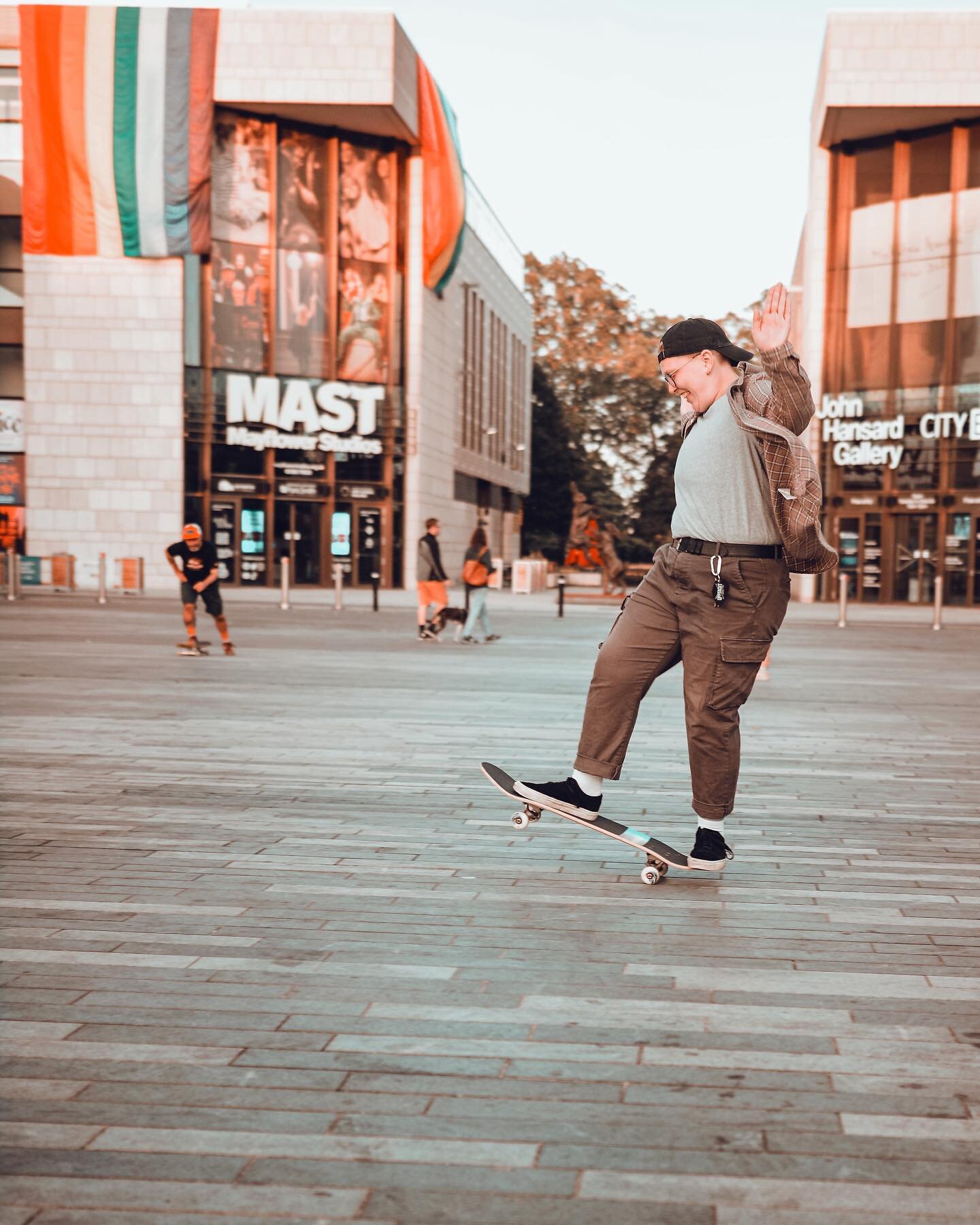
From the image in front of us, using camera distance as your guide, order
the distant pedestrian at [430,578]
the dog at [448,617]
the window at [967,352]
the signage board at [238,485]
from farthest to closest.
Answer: the signage board at [238,485]
the window at [967,352]
the dog at [448,617]
the distant pedestrian at [430,578]

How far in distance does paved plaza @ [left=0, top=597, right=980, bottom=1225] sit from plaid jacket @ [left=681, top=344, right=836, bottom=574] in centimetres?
117

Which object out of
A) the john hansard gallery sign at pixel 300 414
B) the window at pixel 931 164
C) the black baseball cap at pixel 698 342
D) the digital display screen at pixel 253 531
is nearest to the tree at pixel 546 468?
the john hansard gallery sign at pixel 300 414

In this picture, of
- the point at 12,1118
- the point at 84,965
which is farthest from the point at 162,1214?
the point at 84,965

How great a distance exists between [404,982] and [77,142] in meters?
38.4

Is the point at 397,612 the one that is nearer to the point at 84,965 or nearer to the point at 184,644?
the point at 184,644

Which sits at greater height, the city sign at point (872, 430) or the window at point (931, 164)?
the window at point (931, 164)

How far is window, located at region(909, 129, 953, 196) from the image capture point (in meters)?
37.2

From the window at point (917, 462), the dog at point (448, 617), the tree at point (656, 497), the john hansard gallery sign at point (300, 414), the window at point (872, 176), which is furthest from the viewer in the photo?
the tree at point (656, 497)

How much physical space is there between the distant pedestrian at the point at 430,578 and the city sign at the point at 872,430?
2098cm

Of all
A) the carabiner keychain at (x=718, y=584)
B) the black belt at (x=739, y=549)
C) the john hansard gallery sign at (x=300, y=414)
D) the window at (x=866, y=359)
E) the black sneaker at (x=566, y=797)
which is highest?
the window at (x=866, y=359)

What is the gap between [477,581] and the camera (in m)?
19.2

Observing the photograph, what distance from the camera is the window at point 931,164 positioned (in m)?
37.2

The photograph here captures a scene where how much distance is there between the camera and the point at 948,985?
364 cm

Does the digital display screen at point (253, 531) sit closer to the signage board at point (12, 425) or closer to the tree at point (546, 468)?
the signage board at point (12, 425)
